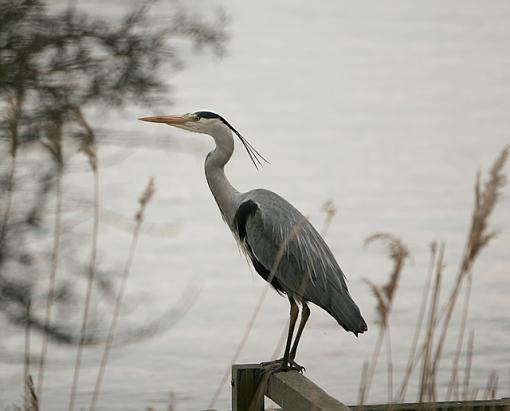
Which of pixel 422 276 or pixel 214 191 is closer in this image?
pixel 214 191

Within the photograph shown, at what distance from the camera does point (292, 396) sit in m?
2.27

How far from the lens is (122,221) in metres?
7.16

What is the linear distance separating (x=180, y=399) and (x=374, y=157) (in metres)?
3.84

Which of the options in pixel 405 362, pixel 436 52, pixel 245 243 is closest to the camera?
pixel 245 243

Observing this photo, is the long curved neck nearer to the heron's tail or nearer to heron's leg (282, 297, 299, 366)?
heron's leg (282, 297, 299, 366)

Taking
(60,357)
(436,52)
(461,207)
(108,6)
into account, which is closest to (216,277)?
(60,357)

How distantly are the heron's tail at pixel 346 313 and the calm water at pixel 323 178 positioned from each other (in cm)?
87

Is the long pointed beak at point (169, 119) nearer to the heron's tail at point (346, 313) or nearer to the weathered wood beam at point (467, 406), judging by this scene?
the heron's tail at point (346, 313)

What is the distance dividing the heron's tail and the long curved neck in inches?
24.8

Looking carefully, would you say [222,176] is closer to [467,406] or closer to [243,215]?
[243,215]

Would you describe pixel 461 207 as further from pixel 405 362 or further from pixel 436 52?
pixel 436 52

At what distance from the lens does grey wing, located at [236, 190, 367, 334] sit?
329cm

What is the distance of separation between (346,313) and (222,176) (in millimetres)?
761

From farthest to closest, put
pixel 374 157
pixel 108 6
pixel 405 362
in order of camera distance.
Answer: pixel 374 157 → pixel 405 362 → pixel 108 6
